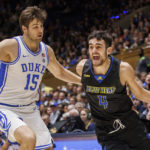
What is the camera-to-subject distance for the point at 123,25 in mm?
11359

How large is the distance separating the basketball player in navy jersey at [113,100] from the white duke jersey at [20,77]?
25.3 inches

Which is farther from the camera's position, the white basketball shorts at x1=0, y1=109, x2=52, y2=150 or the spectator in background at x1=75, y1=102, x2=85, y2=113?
the spectator in background at x1=75, y1=102, x2=85, y2=113

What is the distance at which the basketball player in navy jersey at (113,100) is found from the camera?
111 inches

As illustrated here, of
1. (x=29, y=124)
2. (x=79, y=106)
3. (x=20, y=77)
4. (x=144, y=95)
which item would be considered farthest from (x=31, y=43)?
(x=79, y=106)

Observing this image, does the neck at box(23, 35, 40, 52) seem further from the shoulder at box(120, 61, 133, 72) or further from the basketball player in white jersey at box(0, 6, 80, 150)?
the shoulder at box(120, 61, 133, 72)

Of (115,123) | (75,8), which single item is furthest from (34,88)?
(75,8)

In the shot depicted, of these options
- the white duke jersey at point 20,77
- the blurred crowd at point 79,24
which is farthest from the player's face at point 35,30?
A: the blurred crowd at point 79,24

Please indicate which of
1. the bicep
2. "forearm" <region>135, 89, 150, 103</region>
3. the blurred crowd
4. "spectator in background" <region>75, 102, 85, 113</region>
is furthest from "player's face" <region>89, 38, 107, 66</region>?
the blurred crowd

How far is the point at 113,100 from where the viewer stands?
2859mm

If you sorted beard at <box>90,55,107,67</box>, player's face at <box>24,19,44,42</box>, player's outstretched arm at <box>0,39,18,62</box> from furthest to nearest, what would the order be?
player's face at <box>24,19,44,42</box>, player's outstretched arm at <box>0,39,18,62</box>, beard at <box>90,55,107,67</box>

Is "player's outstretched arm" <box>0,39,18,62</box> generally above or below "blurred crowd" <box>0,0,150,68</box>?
below

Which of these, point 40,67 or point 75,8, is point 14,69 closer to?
point 40,67

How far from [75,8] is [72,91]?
27.5ft

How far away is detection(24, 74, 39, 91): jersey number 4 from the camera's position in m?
3.16
